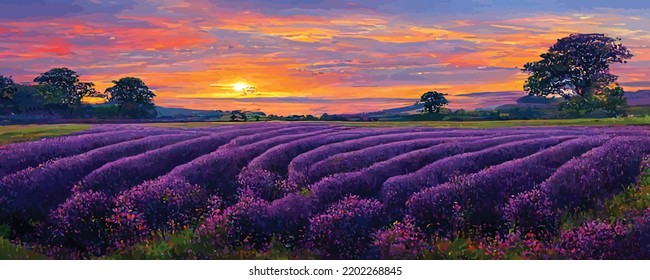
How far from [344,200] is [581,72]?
3.40 metres

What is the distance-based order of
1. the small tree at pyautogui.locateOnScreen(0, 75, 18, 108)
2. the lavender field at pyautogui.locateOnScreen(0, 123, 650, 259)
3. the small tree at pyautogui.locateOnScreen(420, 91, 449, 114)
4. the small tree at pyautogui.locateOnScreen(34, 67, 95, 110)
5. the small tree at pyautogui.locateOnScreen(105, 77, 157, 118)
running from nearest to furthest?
the lavender field at pyautogui.locateOnScreen(0, 123, 650, 259) → the small tree at pyautogui.locateOnScreen(0, 75, 18, 108) → the small tree at pyautogui.locateOnScreen(34, 67, 95, 110) → the small tree at pyautogui.locateOnScreen(105, 77, 157, 118) → the small tree at pyautogui.locateOnScreen(420, 91, 449, 114)

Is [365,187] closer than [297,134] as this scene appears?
Yes

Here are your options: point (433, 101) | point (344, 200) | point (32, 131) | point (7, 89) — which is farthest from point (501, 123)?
point (7, 89)

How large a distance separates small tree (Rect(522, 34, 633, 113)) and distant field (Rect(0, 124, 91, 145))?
5041 mm

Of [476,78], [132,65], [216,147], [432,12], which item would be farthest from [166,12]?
[476,78]

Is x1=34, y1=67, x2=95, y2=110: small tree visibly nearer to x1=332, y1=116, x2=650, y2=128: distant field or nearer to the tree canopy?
the tree canopy

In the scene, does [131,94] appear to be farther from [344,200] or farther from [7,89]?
[344,200]

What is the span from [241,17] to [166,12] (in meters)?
0.81

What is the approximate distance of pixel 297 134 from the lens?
264 inches

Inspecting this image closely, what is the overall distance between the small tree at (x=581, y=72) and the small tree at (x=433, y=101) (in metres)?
0.94

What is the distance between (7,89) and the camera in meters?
6.12

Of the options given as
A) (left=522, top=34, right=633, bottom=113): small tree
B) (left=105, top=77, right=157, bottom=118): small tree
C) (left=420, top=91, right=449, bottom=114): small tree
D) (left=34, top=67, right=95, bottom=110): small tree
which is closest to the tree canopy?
(left=34, top=67, right=95, bottom=110): small tree

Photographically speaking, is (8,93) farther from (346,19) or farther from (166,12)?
(346,19)

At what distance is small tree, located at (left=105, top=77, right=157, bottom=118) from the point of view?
6.32m
